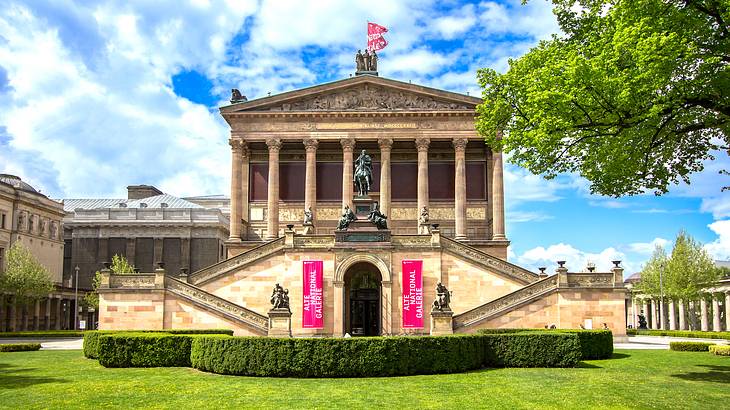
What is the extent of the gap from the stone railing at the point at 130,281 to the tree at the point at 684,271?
57.1 meters

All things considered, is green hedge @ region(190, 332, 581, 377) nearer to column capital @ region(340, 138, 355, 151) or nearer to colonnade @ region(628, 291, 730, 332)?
column capital @ region(340, 138, 355, 151)

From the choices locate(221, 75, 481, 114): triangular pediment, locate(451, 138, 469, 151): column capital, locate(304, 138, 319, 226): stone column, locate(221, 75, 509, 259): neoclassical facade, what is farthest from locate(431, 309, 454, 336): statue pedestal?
locate(221, 75, 481, 114): triangular pediment

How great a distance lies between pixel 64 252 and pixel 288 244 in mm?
62039

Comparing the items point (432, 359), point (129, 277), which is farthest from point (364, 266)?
point (432, 359)

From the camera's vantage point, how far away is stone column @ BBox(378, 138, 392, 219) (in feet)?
216

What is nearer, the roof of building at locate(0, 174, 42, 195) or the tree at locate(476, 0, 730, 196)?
the tree at locate(476, 0, 730, 196)

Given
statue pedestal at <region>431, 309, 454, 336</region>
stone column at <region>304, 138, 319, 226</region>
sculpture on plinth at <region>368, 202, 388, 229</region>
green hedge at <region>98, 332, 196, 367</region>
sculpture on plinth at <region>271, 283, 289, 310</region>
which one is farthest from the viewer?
stone column at <region>304, 138, 319, 226</region>

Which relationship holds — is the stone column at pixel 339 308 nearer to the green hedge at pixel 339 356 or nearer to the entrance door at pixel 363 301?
the entrance door at pixel 363 301

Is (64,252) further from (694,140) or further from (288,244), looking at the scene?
(694,140)

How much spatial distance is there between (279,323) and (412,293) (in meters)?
11.7

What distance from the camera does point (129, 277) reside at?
152ft

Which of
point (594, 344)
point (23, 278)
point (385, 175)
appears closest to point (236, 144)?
point (385, 175)

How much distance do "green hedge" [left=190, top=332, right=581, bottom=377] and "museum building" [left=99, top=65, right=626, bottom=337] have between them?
11.7 m

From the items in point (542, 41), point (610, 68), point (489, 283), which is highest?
point (542, 41)
